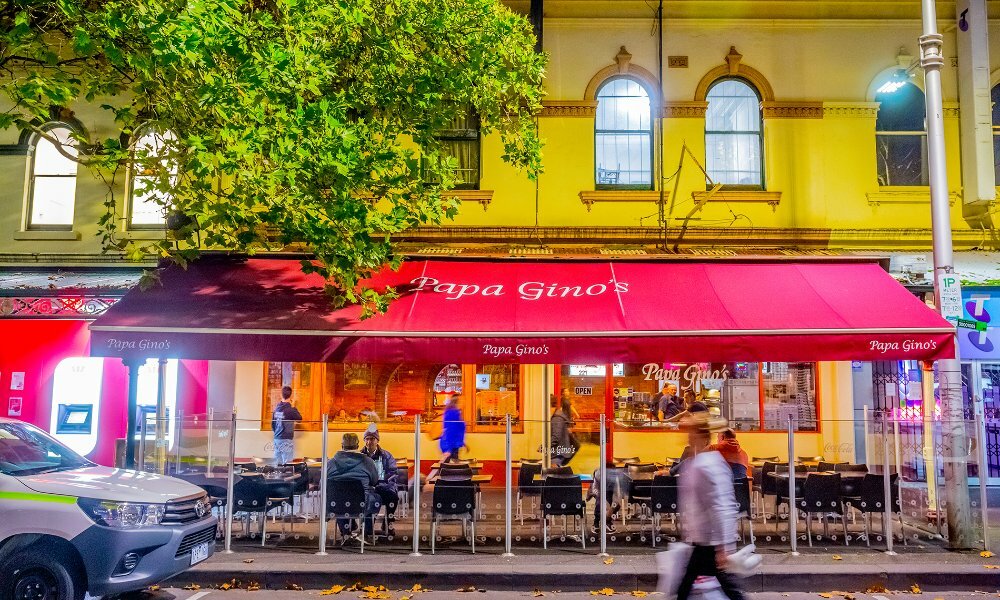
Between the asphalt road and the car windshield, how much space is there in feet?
5.33

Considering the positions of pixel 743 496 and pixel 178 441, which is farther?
pixel 178 441

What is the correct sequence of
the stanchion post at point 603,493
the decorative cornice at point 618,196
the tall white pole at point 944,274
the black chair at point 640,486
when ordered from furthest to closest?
the decorative cornice at point 618,196 < the black chair at point 640,486 < the tall white pole at point 944,274 < the stanchion post at point 603,493

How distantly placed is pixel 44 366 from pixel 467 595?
9.53 metres

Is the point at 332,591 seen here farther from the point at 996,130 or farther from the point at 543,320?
the point at 996,130

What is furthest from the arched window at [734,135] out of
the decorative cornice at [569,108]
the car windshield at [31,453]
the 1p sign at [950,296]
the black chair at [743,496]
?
the car windshield at [31,453]

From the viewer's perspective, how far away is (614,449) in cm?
1332

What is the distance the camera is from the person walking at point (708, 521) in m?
5.07

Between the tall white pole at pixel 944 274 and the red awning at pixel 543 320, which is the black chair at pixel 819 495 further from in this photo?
the red awning at pixel 543 320

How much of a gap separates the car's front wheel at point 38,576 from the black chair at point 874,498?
915 centimetres

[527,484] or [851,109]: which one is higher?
[851,109]

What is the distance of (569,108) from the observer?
13.0 m

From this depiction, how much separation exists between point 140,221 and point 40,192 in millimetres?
1997

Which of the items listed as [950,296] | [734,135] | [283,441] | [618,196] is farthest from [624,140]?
[283,441]

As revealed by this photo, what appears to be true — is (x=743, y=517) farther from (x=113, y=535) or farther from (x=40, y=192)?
(x=40, y=192)
